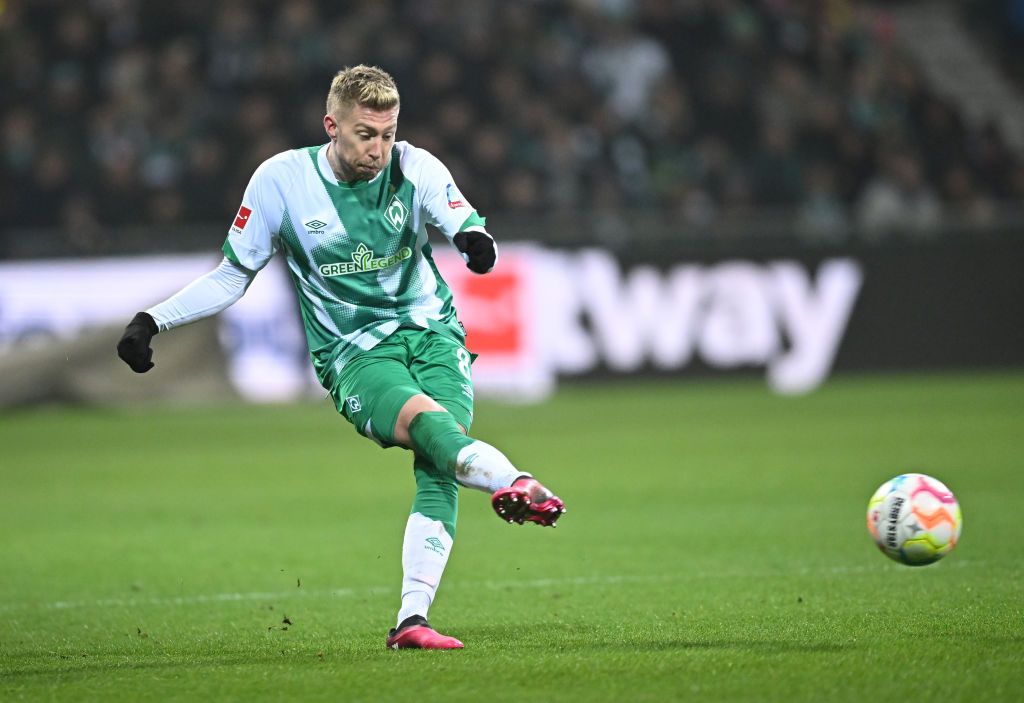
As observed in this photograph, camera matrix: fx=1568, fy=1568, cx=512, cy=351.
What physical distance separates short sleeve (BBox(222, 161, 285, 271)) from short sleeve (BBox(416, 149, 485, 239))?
1.74 feet

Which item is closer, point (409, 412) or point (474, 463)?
point (474, 463)

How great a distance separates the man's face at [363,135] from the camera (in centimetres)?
549

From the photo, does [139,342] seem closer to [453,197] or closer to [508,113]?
[453,197]

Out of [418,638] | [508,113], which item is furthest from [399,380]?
[508,113]

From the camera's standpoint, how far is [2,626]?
6.52 metres

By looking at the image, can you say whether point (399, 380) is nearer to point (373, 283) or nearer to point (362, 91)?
point (373, 283)

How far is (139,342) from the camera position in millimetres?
5586

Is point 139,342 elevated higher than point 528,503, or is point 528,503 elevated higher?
point 139,342

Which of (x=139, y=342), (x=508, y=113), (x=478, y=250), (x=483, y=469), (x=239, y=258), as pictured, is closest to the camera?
(x=483, y=469)

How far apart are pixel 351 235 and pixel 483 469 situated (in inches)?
44.5

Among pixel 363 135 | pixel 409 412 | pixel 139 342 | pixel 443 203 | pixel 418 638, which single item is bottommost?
pixel 418 638

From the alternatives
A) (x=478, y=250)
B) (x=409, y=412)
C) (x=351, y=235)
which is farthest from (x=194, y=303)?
(x=478, y=250)

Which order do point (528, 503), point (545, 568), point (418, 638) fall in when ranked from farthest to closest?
point (545, 568)
point (418, 638)
point (528, 503)

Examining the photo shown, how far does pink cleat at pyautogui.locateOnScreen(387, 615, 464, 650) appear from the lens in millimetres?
5465
